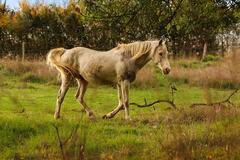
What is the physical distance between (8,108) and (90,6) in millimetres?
3910

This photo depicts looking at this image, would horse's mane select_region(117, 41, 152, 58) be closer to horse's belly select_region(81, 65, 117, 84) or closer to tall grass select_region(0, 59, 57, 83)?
horse's belly select_region(81, 65, 117, 84)

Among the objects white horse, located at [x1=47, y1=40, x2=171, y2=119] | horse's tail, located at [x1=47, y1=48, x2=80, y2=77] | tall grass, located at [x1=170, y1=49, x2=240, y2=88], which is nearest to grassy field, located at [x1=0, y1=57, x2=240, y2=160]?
tall grass, located at [x1=170, y1=49, x2=240, y2=88]

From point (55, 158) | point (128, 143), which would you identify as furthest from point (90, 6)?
point (55, 158)

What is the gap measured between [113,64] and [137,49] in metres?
0.63

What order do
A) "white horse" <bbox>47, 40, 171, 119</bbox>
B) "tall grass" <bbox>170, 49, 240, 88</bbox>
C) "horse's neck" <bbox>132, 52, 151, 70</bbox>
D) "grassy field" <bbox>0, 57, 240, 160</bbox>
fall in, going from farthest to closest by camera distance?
"horse's neck" <bbox>132, 52, 151, 70</bbox> → "white horse" <bbox>47, 40, 171, 119</bbox> → "grassy field" <bbox>0, 57, 240, 160</bbox> → "tall grass" <bbox>170, 49, 240, 88</bbox>

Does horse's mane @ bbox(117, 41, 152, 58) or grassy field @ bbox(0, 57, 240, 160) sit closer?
grassy field @ bbox(0, 57, 240, 160)

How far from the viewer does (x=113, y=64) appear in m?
11.4

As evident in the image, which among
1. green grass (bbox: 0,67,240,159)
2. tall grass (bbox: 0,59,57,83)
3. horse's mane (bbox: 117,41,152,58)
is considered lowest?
green grass (bbox: 0,67,240,159)

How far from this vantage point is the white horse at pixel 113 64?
36.8ft

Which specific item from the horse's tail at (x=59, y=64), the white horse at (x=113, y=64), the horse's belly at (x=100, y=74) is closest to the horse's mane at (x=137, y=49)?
the white horse at (x=113, y=64)

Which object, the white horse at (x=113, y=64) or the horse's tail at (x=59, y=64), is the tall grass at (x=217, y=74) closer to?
the white horse at (x=113, y=64)

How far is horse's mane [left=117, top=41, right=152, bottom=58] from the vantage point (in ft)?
37.3

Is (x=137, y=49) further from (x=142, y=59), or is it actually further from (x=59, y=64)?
(x=59, y=64)

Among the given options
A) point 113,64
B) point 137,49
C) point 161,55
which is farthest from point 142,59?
point 113,64
